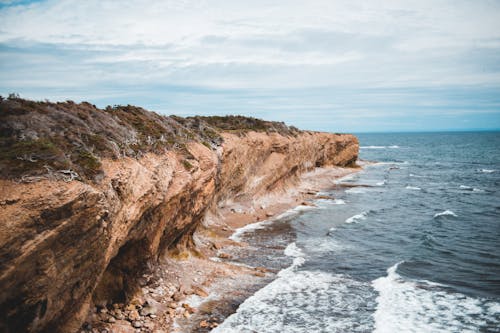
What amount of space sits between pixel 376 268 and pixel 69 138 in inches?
583

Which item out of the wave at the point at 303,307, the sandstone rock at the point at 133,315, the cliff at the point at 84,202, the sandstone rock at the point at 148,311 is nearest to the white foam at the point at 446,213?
the wave at the point at 303,307

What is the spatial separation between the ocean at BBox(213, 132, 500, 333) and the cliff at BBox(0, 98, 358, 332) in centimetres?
413

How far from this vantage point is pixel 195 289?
1429 centimetres

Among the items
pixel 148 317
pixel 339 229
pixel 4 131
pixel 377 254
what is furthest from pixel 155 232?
pixel 339 229

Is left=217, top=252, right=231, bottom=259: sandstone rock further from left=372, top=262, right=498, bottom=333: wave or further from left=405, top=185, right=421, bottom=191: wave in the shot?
left=405, top=185, right=421, bottom=191: wave

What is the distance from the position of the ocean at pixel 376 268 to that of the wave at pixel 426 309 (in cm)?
3

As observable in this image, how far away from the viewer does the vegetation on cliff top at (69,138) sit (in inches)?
339

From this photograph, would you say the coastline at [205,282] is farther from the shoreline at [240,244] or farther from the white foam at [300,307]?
the white foam at [300,307]

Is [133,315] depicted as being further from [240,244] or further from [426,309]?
[426,309]

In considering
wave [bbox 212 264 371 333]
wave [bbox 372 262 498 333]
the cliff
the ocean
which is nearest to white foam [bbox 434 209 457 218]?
the ocean

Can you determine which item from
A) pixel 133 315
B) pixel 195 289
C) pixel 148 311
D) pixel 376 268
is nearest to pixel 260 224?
pixel 376 268

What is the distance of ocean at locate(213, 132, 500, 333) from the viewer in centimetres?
1301

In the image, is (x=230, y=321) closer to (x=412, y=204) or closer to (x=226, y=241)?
(x=226, y=241)

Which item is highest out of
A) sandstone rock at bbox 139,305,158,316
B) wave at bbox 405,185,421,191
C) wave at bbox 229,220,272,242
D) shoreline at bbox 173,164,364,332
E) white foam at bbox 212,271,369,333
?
wave at bbox 405,185,421,191
